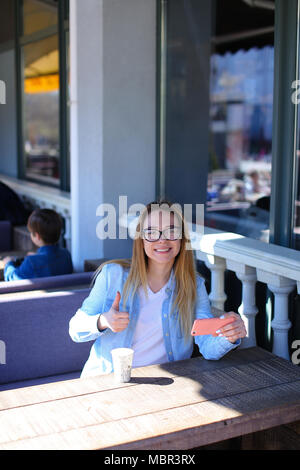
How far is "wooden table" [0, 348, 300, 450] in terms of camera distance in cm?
154

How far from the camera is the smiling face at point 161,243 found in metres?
2.18

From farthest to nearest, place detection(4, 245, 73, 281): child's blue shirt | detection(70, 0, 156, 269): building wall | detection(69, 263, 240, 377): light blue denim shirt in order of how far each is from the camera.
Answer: detection(70, 0, 156, 269): building wall
detection(4, 245, 73, 281): child's blue shirt
detection(69, 263, 240, 377): light blue denim shirt

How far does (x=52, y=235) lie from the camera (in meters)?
3.25

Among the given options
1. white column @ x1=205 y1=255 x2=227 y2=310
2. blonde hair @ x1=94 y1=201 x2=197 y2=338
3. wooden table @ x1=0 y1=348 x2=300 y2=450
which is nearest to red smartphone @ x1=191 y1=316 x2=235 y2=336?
wooden table @ x1=0 y1=348 x2=300 y2=450

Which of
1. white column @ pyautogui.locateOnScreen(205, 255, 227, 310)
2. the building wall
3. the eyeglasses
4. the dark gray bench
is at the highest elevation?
the building wall

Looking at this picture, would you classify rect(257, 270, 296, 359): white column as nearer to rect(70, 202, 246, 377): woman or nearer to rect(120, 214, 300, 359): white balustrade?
rect(120, 214, 300, 359): white balustrade

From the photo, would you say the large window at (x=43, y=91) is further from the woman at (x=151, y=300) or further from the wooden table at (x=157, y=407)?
the wooden table at (x=157, y=407)

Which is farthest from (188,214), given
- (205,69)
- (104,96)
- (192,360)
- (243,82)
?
(243,82)

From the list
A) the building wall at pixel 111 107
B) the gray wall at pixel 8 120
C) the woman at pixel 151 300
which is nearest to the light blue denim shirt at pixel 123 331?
the woman at pixel 151 300

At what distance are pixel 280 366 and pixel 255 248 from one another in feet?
2.30

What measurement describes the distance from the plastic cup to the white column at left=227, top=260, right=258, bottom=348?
3.12 ft

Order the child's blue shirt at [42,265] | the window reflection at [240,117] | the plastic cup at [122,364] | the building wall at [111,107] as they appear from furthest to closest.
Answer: the window reflection at [240,117] < the building wall at [111,107] < the child's blue shirt at [42,265] < the plastic cup at [122,364]

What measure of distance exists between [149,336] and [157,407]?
53 centimetres

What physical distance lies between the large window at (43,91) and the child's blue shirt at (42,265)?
Result: 188 cm
